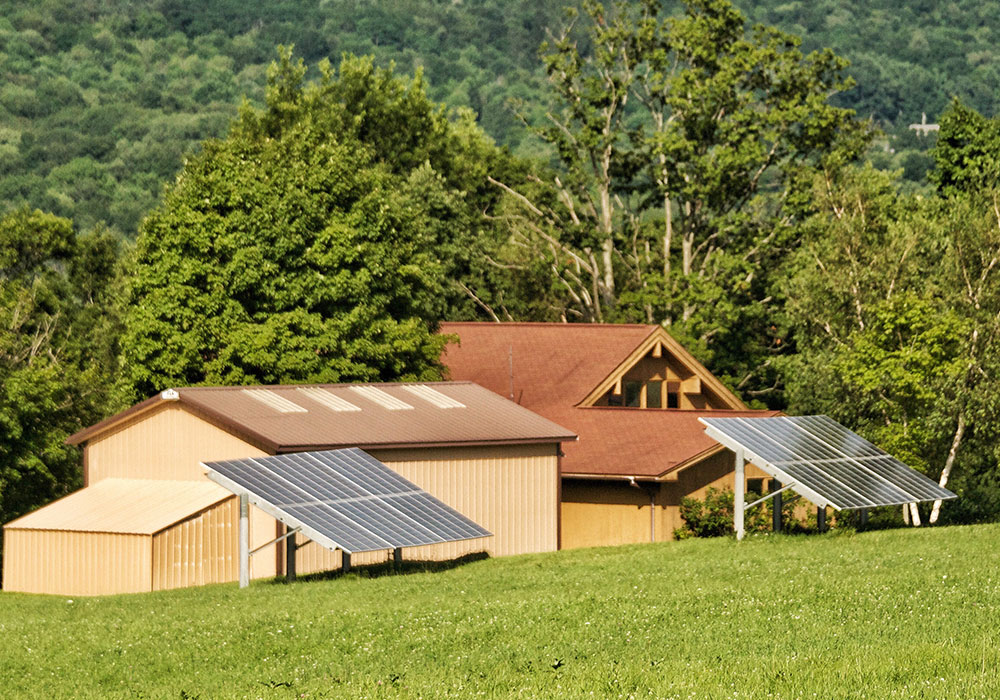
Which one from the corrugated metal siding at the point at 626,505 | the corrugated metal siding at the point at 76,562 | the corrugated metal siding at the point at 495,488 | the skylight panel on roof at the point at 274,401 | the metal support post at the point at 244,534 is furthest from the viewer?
the corrugated metal siding at the point at 626,505

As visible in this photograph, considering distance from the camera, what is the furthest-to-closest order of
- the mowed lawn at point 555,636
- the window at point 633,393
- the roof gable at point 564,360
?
the window at point 633,393 → the roof gable at point 564,360 → the mowed lawn at point 555,636

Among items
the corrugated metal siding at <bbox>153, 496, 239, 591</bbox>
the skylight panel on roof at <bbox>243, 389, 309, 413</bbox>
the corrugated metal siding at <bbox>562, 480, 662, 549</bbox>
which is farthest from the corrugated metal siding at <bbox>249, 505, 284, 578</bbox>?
the corrugated metal siding at <bbox>562, 480, 662, 549</bbox>

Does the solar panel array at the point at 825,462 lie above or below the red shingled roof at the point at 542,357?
below

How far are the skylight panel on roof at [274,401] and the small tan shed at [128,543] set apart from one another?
11.0 feet

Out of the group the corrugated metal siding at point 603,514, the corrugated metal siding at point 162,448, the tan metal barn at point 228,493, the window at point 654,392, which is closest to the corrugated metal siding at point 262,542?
the tan metal barn at point 228,493

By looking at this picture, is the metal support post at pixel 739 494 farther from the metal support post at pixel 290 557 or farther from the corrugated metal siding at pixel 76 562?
the corrugated metal siding at pixel 76 562

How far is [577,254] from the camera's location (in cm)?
7725

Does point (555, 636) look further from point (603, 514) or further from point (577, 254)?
point (577, 254)

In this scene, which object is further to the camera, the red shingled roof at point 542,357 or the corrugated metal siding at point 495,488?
the red shingled roof at point 542,357

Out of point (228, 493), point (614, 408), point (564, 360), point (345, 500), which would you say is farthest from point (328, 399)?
point (564, 360)

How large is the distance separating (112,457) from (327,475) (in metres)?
8.52

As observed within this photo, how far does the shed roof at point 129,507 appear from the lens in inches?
1495

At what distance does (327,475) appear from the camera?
37.3 meters

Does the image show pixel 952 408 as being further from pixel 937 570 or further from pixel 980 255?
pixel 937 570
